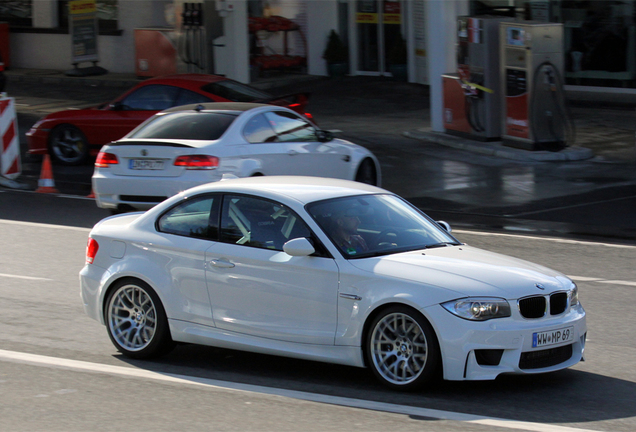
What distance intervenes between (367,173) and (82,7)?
59.3ft

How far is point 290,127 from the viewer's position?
13.0m

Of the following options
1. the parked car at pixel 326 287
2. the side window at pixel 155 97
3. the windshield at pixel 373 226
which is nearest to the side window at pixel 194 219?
the parked car at pixel 326 287

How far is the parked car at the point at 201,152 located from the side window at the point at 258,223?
14.7 ft

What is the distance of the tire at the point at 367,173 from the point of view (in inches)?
549

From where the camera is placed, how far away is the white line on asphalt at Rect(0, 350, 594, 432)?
→ 18.9 ft

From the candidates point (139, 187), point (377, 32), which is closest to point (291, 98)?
point (139, 187)

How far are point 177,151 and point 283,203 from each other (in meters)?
4.95

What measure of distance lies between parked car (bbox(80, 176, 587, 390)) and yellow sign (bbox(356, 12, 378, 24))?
22.1 m

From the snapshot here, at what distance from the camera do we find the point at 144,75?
29.0 metres

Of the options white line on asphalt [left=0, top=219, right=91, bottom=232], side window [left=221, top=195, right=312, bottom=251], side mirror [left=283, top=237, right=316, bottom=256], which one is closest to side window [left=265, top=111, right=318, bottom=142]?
white line on asphalt [left=0, top=219, right=91, bottom=232]

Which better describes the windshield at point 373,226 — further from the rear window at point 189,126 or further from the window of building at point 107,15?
the window of building at point 107,15

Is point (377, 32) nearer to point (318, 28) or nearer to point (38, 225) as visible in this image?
point (318, 28)

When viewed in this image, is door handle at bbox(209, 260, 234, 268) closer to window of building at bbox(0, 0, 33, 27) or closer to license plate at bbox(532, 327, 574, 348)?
license plate at bbox(532, 327, 574, 348)

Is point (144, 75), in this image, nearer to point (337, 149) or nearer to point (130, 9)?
point (130, 9)
